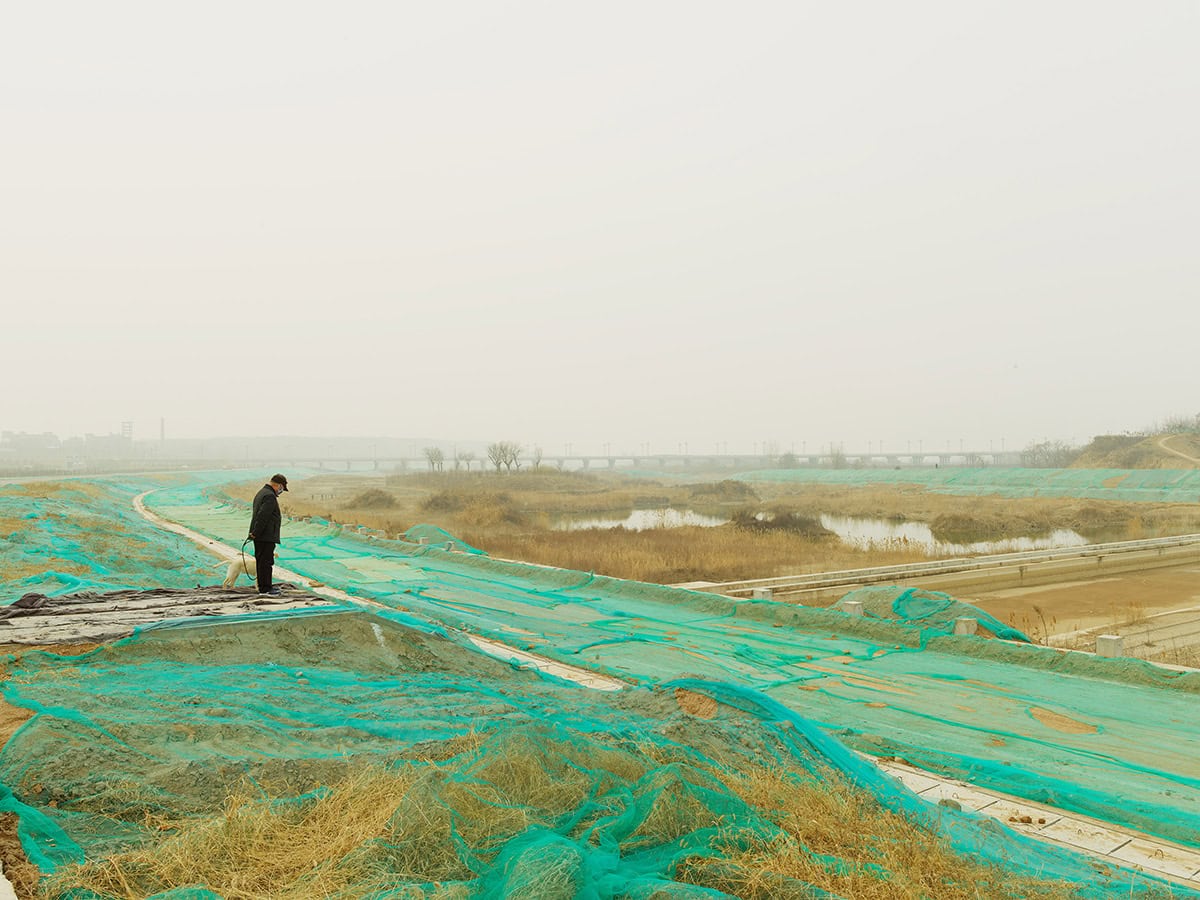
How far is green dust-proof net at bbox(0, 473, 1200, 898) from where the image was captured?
346cm

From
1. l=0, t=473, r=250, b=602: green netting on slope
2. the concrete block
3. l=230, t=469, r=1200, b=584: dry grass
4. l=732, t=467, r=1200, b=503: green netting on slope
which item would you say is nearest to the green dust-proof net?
the concrete block

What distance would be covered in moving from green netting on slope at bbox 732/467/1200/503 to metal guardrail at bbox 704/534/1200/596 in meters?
31.0

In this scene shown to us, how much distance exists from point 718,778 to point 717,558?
1563 cm

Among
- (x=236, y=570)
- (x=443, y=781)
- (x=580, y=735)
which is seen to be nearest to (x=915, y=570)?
(x=236, y=570)

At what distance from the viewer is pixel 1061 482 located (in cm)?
6391

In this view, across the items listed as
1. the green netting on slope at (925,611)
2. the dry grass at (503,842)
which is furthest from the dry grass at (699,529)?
the dry grass at (503,842)

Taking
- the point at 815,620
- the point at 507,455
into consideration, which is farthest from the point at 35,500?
the point at 507,455

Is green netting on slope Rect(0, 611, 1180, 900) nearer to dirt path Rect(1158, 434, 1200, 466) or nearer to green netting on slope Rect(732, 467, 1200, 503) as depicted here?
green netting on slope Rect(732, 467, 1200, 503)

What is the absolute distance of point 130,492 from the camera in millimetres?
44844

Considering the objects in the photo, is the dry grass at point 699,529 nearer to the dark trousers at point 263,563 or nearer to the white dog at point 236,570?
the white dog at point 236,570

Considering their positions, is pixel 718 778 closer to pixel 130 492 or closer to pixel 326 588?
pixel 326 588

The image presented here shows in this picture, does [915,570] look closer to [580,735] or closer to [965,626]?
[965,626]

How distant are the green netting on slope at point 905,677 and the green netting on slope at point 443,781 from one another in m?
1.45

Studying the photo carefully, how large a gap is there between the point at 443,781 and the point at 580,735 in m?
1.00
